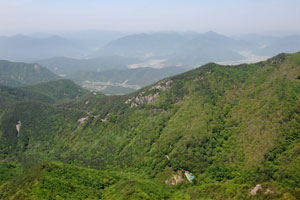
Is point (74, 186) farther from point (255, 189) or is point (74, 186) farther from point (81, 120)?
point (81, 120)

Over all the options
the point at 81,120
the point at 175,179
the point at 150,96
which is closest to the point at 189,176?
the point at 175,179

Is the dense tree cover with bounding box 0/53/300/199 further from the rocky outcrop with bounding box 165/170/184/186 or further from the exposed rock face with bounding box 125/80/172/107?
the rocky outcrop with bounding box 165/170/184/186

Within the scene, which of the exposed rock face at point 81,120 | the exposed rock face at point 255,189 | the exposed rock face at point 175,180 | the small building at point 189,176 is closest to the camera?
the exposed rock face at point 255,189

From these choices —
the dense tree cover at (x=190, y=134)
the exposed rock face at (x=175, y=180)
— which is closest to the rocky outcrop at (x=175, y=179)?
the exposed rock face at (x=175, y=180)

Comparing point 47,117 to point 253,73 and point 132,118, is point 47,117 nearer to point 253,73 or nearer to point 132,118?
point 132,118

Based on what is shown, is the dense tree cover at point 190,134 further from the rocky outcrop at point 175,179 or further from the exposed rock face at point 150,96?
the rocky outcrop at point 175,179

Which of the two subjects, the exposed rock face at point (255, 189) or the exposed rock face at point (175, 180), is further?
the exposed rock face at point (175, 180)

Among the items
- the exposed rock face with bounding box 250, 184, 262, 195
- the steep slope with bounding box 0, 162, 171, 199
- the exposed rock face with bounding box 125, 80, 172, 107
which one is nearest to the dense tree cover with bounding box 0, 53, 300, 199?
the exposed rock face with bounding box 125, 80, 172, 107

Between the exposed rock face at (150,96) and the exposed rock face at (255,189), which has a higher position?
the exposed rock face at (150,96)

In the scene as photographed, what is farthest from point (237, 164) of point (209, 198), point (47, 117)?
point (47, 117)
